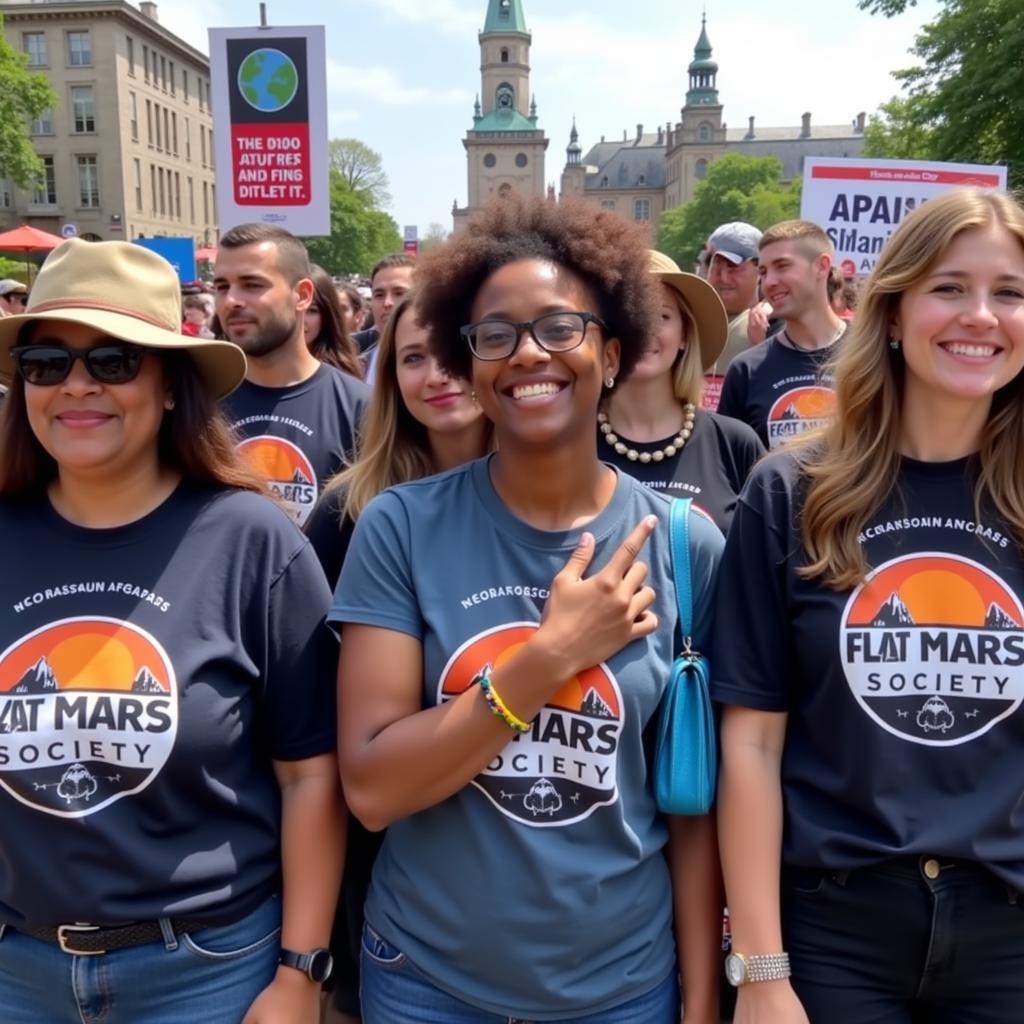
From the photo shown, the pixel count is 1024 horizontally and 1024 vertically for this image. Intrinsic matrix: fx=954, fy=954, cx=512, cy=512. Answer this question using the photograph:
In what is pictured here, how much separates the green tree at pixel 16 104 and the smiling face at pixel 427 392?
35.6 meters

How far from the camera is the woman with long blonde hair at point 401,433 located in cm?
277

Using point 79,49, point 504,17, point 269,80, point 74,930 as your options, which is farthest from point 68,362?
point 504,17

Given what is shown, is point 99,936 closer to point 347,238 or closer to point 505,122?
point 347,238

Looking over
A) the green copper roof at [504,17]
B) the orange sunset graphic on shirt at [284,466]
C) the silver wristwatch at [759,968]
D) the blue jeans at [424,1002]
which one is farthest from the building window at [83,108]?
the green copper roof at [504,17]

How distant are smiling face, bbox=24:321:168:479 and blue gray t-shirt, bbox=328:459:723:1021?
56 cm

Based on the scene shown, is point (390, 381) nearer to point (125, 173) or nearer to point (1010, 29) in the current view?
point (1010, 29)

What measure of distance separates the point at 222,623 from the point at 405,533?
1.40ft


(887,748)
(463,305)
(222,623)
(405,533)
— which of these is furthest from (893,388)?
(222,623)

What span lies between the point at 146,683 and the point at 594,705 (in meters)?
0.87

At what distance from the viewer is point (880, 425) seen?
200cm

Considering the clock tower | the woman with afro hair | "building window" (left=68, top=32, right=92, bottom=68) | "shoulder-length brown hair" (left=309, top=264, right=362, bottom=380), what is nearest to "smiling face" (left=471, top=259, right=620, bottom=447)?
the woman with afro hair

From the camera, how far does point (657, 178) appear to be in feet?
395

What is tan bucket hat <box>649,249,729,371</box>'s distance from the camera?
3443mm

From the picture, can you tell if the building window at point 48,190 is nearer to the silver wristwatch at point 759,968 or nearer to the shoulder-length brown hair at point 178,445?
the shoulder-length brown hair at point 178,445
